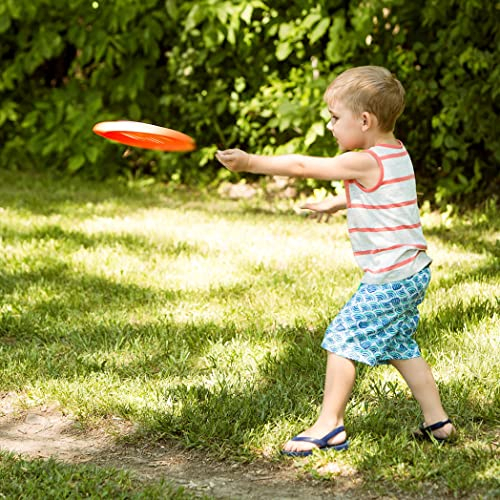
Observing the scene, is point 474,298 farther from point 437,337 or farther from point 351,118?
point 351,118

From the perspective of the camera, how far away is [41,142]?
8.06 metres

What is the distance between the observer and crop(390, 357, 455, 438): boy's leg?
2727mm

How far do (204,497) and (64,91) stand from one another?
252 inches

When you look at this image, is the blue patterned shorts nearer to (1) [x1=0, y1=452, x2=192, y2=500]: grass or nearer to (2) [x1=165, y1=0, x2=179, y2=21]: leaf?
(1) [x1=0, y1=452, x2=192, y2=500]: grass

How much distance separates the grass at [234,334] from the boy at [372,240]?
0.65ft

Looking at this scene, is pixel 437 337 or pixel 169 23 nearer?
pixel 437 337

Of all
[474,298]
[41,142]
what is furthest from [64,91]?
[474,298]

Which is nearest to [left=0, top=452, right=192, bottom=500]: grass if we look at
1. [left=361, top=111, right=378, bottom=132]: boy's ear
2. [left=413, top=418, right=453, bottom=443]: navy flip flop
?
[left=413, top=418, right=453, bottom=443]: navy flip flop

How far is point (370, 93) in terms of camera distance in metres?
2.61

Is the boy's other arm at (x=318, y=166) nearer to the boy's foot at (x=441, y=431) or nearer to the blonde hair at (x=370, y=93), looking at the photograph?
the blonde hair at (x=370, y=93)

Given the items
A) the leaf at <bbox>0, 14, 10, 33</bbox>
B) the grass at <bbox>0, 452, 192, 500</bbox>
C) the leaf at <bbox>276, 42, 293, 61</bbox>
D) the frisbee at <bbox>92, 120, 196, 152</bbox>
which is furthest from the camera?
the leaf at <bbox>0, 14, 10, 33</bbox>

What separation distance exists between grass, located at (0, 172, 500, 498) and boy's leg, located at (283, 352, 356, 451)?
0.07 meters

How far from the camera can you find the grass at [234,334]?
2.78 meters

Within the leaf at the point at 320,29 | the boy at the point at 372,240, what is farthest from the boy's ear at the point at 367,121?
the leaf at the point at 320,29
